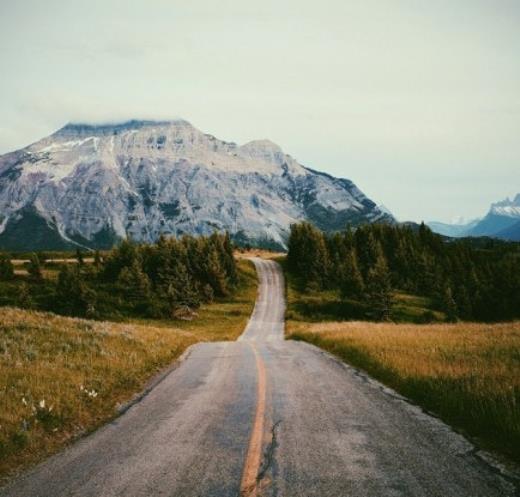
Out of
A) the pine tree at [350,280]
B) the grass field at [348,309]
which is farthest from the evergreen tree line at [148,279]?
the pine tree at [350,280]

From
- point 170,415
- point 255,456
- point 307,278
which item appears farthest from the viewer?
point 307,278

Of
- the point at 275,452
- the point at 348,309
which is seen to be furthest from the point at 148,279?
the point at 275,452

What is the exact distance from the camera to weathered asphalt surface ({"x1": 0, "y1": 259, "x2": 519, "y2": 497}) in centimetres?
597

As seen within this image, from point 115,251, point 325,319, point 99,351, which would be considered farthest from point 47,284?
point 99,351

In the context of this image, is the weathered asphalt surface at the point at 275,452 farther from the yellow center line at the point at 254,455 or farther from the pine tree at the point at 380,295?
the pine tree at the point at 380,295

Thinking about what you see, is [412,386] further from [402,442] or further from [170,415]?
[170,415]

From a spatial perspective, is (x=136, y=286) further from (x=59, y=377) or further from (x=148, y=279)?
(x=59, y=377)

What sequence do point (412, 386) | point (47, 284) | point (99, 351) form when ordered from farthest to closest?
point (47, 284) → point (99, 351) → point (412, 386)

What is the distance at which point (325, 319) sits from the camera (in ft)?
234

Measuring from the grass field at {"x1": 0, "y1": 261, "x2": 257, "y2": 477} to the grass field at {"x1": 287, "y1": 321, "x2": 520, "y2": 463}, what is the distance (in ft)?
23.9

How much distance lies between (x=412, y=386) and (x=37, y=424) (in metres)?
8.76

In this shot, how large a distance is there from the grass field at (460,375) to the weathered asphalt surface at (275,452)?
0.61 metres

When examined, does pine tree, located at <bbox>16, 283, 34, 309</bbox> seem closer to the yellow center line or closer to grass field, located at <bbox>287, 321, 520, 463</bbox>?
grass field, located at <bbox>287, 321, 520, 463</bbox>

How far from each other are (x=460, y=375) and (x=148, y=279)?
222 ft
